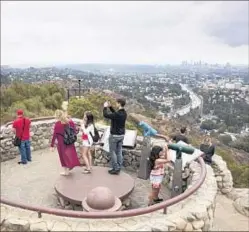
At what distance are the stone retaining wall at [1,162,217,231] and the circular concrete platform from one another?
1538 millimetres

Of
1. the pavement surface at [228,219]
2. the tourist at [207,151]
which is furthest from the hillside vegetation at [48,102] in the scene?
the pavement surface at [228,219]

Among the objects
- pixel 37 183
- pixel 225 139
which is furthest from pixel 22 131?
pixel 225 139

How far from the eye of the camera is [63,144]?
7.70 meters

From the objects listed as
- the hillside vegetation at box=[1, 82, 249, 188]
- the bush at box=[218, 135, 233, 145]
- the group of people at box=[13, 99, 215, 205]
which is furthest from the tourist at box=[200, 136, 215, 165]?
the bush at box=[218, 135, 233, 145]

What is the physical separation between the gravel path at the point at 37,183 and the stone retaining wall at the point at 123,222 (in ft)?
6.00

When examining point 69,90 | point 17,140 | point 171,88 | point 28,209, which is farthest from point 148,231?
point 171,88

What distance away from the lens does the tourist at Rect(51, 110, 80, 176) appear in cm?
758

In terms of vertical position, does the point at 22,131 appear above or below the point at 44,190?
above

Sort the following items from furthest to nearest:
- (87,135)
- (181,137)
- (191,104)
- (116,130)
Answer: (191,104), (181,137), (87,135), (116,130)

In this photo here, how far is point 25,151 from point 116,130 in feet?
9.55

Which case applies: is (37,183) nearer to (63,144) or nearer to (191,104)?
(63,144)

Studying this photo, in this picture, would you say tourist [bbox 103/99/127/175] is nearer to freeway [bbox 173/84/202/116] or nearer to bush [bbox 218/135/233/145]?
bush [bbox 218/135/233/145]

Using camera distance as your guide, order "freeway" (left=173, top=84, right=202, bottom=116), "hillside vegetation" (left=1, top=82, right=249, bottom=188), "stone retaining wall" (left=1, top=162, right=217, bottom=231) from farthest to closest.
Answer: "freeway" (left=173, top=84, right=202, bottom=116) < "hillside vegetation" (left=1, top=82, right=249, bottom=188) < "stone retaining wall" (left=1, top=162, right=217, bottom=231)

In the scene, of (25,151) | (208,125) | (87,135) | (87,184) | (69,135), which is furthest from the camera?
(208,125)
